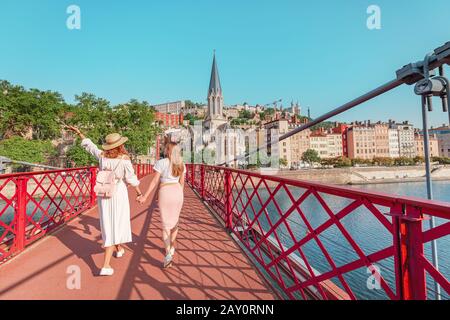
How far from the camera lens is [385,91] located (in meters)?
3.15

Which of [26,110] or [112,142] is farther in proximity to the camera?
[26,110]

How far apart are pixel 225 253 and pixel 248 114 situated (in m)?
131

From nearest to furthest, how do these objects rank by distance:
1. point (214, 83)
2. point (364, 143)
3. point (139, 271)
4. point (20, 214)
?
point (139, 271) < point (20, 214) < point (214, 83) < point (364, 143)

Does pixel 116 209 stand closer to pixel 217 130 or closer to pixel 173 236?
→ pixel 173 236

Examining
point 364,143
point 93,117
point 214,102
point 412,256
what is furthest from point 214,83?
point 412,256

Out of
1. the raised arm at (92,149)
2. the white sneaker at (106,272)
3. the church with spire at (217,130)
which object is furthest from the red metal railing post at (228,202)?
the church with spire at (217,130)

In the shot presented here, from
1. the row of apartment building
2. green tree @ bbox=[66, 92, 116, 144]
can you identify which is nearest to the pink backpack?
green tree @ bbox=[66, 92, 116, 144]

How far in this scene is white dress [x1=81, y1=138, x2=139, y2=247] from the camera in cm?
304

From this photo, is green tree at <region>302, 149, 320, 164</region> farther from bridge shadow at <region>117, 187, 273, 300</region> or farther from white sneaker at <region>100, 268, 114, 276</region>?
white sneaker at <region>100, 268, 114, 276</region>

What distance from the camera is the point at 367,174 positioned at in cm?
5806

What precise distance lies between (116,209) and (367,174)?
213ft

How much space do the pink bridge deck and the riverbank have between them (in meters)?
47.8
